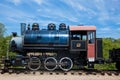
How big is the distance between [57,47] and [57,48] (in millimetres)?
71

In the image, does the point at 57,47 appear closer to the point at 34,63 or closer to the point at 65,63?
the point at 65,63

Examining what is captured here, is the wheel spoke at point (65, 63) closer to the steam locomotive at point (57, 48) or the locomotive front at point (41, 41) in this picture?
the steam locomotive at point (57, 48)

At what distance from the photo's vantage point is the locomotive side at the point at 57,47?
18922 millimetres

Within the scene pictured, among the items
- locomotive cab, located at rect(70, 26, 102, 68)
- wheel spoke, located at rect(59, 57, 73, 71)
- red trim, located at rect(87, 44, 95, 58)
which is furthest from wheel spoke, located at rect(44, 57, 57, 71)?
red trim, located at rect(87, 44, 95, 58)

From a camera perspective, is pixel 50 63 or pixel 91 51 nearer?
pixel 50 63

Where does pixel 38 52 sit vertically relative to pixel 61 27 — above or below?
→ below

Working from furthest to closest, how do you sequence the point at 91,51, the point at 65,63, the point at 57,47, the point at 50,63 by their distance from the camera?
the point at 57,47 < the point at 91,51 < the point at 65,63 < the point at 50,63

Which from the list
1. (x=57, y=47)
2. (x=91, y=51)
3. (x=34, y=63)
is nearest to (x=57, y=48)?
(x=57, y=47)

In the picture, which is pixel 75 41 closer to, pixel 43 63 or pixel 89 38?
pixel 89 38

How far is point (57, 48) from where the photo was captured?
19.4 metres

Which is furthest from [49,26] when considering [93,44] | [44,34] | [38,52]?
[93,44]

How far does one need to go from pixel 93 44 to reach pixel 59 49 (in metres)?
2.35

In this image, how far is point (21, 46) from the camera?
63.7 ft

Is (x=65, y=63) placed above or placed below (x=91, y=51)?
below
